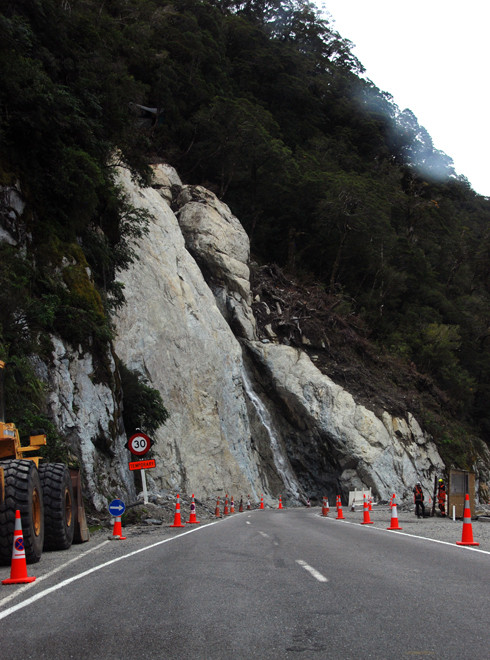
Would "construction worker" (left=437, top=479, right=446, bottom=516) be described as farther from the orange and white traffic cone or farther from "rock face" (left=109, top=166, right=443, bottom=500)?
the orange and white traffic cone

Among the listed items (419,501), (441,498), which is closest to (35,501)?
(419,501)

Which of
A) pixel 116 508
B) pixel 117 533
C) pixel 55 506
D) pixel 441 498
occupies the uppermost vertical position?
pixel 55 506

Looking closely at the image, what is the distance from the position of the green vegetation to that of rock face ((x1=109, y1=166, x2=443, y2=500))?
12.9 feet

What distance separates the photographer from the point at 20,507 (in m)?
9.38

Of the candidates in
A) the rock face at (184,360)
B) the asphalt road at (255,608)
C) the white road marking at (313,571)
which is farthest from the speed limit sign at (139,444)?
the white road marking at (313,571)

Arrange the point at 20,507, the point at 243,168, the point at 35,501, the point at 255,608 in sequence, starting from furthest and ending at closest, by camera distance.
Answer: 1. the point at 243,168
2. the point at 35,501
3. the point at 20,507
4. the point at 255,608

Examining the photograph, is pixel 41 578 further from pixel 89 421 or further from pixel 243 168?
pixel 243 168

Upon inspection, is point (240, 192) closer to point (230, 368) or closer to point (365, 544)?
point (230, 368)

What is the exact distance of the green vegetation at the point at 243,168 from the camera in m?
22.0

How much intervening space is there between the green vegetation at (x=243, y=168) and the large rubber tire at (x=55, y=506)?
694 cm

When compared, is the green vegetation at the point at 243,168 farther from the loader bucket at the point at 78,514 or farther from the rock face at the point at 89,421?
the loader bucket at the point at 78,514

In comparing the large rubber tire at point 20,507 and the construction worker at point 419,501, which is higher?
the large rubber tire at point 20,507

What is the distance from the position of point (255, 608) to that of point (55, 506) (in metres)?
6.46

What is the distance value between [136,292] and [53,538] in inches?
966
